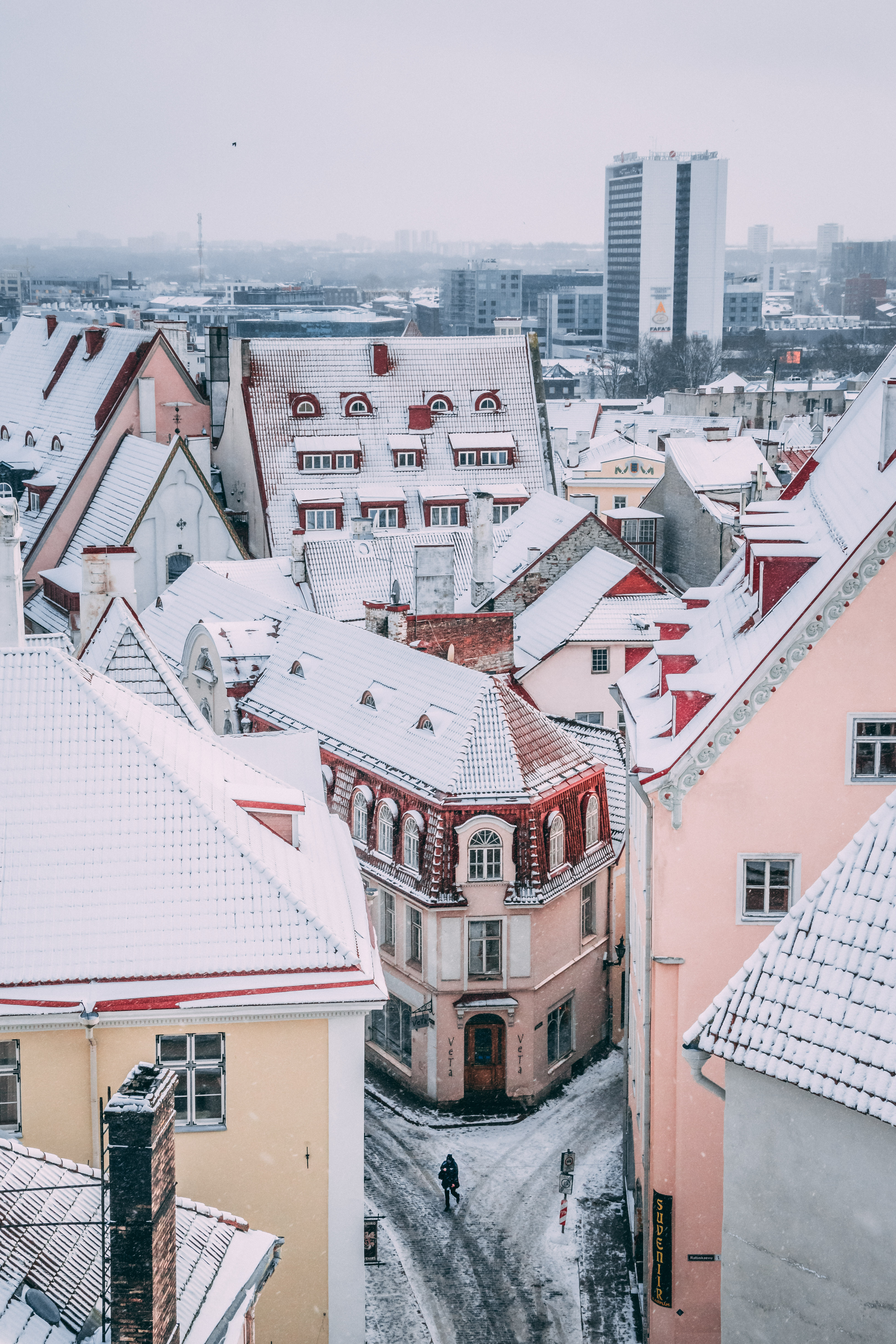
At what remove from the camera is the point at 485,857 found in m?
38.7

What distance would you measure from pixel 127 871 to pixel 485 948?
16.7m

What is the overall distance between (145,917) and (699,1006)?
10300mm

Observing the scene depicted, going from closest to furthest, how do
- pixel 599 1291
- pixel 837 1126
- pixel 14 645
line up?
1. pixel 837 1126
2. pixel 14 645
3. pixel 599 1291

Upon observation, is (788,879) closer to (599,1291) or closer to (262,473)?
(599,1291)

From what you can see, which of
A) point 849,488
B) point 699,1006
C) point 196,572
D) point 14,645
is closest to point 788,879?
point 699,1006

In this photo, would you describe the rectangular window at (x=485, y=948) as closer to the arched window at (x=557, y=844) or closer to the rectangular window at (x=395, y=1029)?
the arched window at (x=557, y=844)

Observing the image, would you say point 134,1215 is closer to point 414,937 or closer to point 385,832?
point 414,937

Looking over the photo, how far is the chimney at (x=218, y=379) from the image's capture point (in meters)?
71.8

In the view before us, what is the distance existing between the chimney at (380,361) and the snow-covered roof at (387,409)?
187 millimetres

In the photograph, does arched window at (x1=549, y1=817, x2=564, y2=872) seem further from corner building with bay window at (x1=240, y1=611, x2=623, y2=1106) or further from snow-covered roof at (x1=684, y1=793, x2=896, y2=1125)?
snow-covered roof at (x1=684, y1=793, x2=896, y2=1125)

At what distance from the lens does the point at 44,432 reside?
72.1 m

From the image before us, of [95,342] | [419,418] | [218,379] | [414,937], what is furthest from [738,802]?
[95,342]

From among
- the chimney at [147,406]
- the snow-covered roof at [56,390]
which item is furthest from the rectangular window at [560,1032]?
the chimney at [147,406]

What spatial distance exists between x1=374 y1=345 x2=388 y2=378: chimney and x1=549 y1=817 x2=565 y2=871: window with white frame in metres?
36.4
